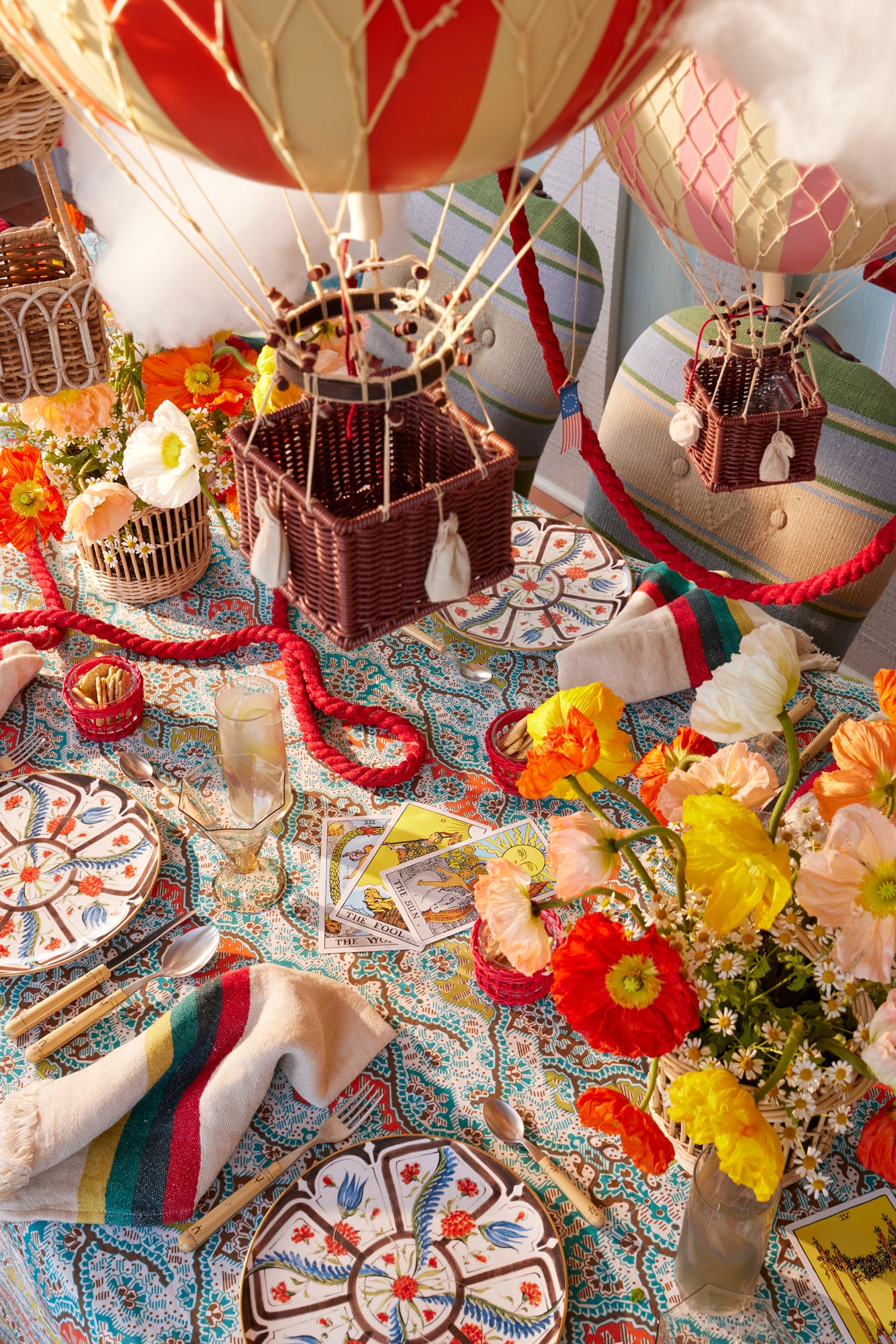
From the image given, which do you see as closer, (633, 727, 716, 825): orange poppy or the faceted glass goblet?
(633, 727, 716, 825): orange poppy

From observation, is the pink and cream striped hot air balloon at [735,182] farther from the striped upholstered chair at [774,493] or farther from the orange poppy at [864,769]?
the striped upholstered chair at [774,493]

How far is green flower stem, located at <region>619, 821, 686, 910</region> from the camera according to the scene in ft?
2.59

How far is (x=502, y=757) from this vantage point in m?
1.30

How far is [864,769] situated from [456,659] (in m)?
0.78

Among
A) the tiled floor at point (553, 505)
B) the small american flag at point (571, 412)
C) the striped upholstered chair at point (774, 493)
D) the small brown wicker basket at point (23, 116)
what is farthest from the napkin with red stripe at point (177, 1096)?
the tiled floor at point (553, 505)

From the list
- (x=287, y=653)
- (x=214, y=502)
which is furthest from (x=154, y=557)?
(x=287, y=653)

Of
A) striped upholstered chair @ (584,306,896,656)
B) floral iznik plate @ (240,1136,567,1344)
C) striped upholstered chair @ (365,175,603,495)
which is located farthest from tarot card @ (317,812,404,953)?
striped upholstered chair @ (365,175,603,495)

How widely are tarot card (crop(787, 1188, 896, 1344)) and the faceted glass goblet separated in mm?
628

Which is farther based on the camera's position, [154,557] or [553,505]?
[553,505]

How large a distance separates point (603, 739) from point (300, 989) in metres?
0.42

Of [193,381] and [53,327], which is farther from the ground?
[53,327]

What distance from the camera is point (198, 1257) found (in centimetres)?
90

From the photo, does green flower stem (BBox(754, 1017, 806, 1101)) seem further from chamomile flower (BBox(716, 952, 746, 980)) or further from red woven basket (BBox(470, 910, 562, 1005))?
red woven basket (BBox(470, 910, 562, 1005))

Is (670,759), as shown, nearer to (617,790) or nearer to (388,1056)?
(617,790)
